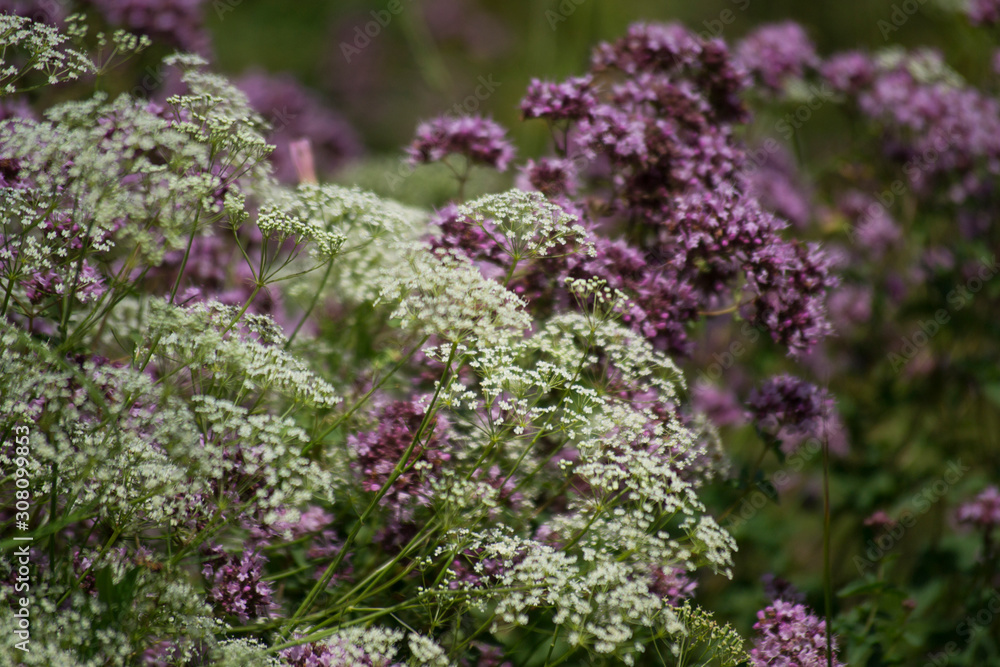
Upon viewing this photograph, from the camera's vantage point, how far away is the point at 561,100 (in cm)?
273

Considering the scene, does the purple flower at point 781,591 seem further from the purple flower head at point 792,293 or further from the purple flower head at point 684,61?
the purple flower head at point 684,61

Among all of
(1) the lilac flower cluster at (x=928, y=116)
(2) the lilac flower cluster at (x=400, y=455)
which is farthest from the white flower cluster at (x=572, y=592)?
(1) the lilac flower cluster at (x=928, y=116)

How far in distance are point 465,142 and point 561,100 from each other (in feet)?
1.26

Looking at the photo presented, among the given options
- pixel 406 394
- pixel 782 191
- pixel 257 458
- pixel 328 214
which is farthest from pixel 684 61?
pixel 257 458

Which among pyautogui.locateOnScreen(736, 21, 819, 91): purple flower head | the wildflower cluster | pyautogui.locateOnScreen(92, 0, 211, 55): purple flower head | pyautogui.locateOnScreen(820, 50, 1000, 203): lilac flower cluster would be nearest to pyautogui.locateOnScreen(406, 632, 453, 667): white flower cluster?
the wildflower cluster

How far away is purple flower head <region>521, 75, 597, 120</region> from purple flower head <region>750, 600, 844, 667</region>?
1.74m

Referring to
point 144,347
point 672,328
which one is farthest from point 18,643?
point 672,328

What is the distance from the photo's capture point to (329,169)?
5.95m

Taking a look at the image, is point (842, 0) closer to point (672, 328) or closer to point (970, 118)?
point (970, 118)

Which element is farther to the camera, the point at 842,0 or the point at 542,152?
the point at 842,0

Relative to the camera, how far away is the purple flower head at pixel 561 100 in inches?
107

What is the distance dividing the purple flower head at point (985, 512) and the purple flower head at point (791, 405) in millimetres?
1176

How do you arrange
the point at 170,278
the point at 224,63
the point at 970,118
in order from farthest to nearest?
the point at 224,63, the point at 970,118, the point at 170,278

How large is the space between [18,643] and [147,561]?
32 centimetres
